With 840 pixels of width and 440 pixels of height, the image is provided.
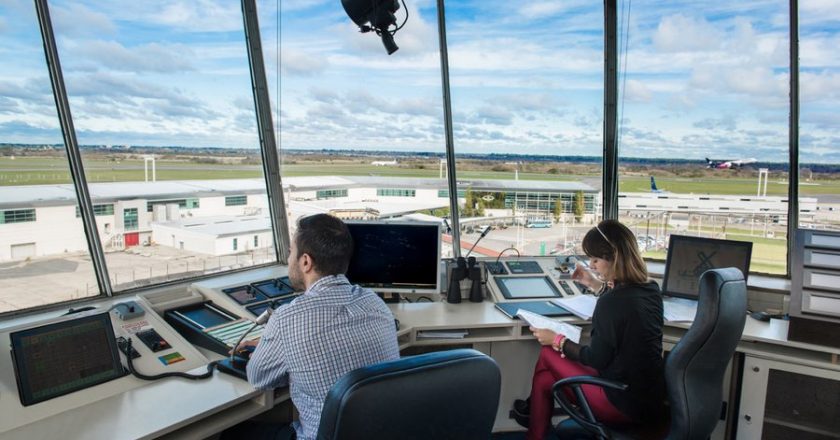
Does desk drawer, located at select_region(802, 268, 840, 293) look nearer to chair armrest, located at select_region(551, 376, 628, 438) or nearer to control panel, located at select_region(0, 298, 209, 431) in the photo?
chair armrest, located at select_region(551, 376, 628, 438)

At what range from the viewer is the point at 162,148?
298 cm

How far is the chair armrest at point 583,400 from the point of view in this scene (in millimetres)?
2037

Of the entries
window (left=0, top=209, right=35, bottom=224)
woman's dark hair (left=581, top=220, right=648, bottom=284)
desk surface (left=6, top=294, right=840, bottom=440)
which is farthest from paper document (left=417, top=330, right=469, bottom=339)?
window (left=0, top=209, right=35, bottom=224)

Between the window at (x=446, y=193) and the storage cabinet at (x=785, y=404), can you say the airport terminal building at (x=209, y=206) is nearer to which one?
the window at (x=446, y=193)

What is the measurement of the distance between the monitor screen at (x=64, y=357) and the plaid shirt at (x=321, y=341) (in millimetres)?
665

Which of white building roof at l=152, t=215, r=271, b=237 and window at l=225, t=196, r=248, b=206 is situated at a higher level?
window at l=225, t=196, r=248, b=206

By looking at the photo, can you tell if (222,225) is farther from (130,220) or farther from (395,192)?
(395,192)

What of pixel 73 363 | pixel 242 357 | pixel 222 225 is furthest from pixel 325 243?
pixel 222 225

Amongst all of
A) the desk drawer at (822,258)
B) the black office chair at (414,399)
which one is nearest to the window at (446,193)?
the desk drawer at (822,258)

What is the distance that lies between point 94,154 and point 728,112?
4007 mm

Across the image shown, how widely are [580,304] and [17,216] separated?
9.61ft

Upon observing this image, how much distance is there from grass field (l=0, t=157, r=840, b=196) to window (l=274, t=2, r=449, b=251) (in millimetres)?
16

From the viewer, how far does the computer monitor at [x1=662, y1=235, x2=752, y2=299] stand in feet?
9.91

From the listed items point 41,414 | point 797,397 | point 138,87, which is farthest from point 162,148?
point 797,397
